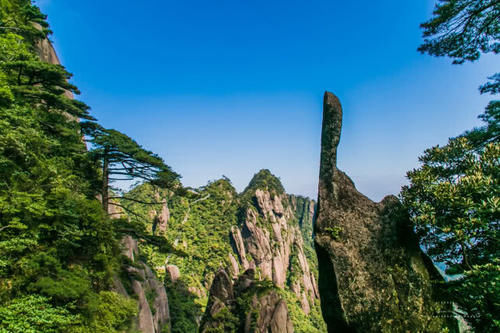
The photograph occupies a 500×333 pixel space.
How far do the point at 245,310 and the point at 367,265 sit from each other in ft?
60.1

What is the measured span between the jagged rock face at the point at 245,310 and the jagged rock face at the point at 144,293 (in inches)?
157

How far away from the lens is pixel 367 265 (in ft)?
15.4

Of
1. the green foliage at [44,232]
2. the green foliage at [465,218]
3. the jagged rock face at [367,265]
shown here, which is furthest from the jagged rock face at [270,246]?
the green foliage at [465,218]

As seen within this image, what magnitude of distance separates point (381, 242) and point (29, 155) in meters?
10.8

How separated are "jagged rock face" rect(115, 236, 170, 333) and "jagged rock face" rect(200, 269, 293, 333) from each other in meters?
3.99

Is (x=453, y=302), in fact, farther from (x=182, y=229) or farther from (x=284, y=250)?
(x=284, y=250)

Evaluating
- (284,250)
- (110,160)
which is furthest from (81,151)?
(284,250)

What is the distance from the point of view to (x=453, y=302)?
4.12 meters

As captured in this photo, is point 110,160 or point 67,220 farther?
point 110,160

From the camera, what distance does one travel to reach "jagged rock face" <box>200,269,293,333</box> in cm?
1873

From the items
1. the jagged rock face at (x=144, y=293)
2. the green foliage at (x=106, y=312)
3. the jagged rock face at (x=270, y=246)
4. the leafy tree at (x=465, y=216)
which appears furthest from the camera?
the jagged rock face at (x=270, y=246)

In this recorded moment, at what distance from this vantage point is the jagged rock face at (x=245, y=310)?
18734 millimetres

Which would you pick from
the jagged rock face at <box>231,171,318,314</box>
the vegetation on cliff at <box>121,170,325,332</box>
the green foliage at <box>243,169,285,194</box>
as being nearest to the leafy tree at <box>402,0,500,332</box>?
the vegetation on cliff at <box>121,170,325,332</box>

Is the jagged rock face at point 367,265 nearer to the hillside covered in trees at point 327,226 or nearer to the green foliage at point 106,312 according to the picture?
the hillside covered in trees at point 327,226
